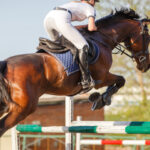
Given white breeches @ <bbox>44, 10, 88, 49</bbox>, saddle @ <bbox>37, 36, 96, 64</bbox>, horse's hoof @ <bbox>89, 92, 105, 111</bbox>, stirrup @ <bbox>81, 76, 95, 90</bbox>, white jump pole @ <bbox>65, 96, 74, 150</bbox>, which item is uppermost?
white breeches @ <bbox>44, 10, 88, 49</bbox>

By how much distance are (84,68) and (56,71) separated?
38cm

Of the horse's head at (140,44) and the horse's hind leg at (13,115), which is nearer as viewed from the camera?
the horse's hind leg at (13,115)

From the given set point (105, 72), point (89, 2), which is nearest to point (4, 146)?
point (105, 72)

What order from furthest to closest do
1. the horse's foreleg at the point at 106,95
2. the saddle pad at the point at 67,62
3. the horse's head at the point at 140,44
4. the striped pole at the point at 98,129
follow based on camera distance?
the horse's head at the point at 140,44
the horse's foreleg at the point at 106,95
the saddle pad at the point at 67,62
the striped pole at the point at 98,129

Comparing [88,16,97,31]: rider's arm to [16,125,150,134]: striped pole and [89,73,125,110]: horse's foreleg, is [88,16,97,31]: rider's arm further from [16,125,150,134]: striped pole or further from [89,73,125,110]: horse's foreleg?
[16,125,150,134]: striped pole

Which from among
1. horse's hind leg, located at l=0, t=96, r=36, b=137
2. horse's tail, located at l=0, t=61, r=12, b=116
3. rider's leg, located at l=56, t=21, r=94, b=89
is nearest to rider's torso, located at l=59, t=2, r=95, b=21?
rider's leg, located at l=56, t=21, r=94, b=89

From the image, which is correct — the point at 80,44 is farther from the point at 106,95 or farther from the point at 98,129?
the point at 98,129

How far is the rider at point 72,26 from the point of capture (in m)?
5.01

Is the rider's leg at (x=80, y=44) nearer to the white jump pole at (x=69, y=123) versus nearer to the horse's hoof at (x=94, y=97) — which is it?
the horse's hoof at (x=94, y=97)

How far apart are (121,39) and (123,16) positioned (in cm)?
38

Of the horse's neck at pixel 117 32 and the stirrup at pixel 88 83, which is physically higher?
the horse's neck at pixel 117 32

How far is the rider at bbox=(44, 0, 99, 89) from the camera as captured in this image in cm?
501

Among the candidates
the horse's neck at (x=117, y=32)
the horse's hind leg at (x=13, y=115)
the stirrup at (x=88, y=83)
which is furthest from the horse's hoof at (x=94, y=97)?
the horse's hind leg at (x=13, y=115)

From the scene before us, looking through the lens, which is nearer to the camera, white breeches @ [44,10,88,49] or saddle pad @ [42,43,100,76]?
saddle pad @ [42,43,100,76]
